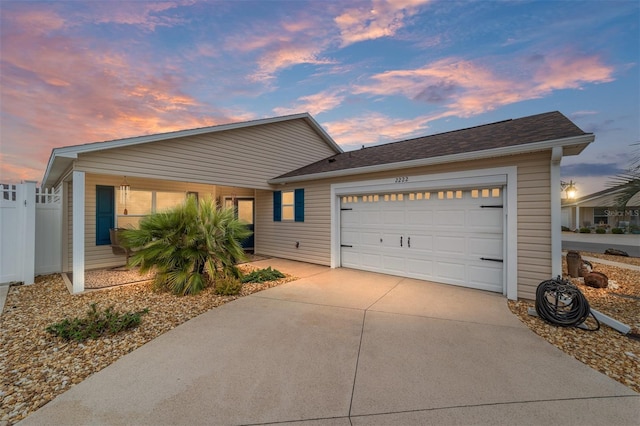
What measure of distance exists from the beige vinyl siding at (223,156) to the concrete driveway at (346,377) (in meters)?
4.39

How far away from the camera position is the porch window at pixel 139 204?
821cm

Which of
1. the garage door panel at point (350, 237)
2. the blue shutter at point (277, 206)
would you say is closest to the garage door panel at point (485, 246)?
the garage door panel at point (350, 237)

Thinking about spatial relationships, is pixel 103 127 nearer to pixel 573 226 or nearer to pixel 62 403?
pixel 62 403

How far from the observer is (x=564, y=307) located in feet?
13.4

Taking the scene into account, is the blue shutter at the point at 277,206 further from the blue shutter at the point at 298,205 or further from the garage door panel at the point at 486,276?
the garage door panel at the point at 486,276

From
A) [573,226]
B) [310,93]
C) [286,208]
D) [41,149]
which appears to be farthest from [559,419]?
[573,226]

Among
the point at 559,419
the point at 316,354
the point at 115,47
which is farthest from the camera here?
the point at 115,47

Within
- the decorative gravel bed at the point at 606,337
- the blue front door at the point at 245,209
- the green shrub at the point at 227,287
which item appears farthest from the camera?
the blue front door at the point at 245,209

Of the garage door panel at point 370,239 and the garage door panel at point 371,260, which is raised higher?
the garage door panel at point 370,239

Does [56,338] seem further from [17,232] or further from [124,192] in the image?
[124,192]

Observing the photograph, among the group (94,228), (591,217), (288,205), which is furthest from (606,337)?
(591,217)

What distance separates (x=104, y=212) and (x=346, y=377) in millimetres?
8735

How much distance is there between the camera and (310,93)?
32.7 ft

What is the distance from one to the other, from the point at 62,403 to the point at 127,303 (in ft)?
9.21
